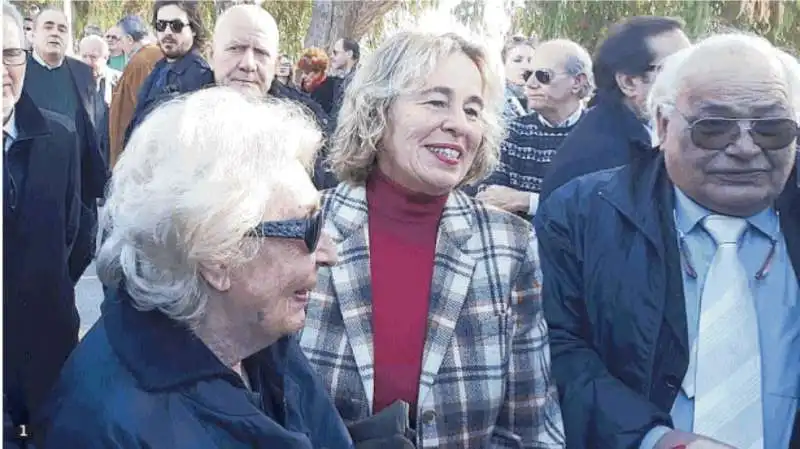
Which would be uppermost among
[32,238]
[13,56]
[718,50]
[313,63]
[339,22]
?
[718,50]

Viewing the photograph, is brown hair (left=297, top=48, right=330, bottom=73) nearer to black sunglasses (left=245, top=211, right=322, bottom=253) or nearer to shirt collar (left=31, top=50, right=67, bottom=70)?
shirt collar (left=31, top=50, right=67, bottom=70)

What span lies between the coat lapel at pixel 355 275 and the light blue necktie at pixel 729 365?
717 mm

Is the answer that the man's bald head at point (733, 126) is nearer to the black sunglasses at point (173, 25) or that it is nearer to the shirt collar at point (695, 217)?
the shirt collar at point (695, 217)

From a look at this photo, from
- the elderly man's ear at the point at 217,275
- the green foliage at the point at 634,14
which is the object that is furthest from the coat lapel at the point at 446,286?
A: the green foliage at the point at 634,14

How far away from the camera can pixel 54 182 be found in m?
3.11

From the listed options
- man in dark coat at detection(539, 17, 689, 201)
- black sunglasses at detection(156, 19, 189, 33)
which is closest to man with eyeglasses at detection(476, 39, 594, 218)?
man in dark coat at detection(539, 17, 689, 201)

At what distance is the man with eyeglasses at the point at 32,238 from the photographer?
2.89 m

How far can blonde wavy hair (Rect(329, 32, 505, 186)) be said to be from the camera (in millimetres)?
2428

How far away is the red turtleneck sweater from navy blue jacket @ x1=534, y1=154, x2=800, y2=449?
0.99 feet

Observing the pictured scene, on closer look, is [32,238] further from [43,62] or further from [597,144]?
[43,62]

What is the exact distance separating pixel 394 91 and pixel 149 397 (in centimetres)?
108

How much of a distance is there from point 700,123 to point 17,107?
2026 millimetres

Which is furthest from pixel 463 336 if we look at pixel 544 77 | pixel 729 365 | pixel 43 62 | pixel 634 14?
pixel 634 14

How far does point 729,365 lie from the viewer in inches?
90.1
